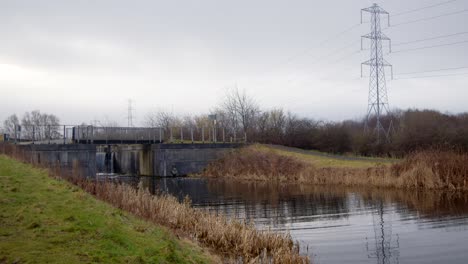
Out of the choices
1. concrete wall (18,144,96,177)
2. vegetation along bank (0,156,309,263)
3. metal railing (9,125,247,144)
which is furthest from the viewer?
metal railing (9,125,247,144)

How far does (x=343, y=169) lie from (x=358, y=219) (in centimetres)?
1651

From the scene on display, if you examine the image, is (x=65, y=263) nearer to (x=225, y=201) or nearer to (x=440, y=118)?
(x=225, y=201)

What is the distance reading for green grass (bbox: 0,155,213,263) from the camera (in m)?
8.73

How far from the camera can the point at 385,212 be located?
22500mm

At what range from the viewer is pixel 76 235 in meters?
10.0

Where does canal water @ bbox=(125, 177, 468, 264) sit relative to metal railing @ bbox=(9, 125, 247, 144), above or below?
below

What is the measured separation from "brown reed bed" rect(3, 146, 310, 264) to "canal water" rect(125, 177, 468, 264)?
52.9 inches

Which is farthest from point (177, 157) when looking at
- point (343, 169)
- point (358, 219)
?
point (358, 219)

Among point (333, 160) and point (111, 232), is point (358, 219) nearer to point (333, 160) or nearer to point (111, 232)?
point (111, 232)

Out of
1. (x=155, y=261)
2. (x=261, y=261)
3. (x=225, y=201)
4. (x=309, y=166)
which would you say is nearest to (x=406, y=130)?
(x=309, y=166)

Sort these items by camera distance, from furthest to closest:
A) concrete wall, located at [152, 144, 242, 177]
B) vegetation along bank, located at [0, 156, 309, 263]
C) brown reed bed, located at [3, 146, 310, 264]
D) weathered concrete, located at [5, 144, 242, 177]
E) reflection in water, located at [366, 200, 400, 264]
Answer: concrete wall, located at [152, 144, 242, 177]
weathered concrete, located at [5, 144, 242, 177]
reflection in water, located at [366, 200, 400, 264]
brown reed bed, located at [3, 146, 310, 264]
vegetation along bank, located at [0, 156, 309, 263]

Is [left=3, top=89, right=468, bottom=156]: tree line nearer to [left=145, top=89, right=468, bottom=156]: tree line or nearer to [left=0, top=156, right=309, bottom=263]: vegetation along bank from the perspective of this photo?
[left=145, top=89, right=468, bottom=156]: tree line

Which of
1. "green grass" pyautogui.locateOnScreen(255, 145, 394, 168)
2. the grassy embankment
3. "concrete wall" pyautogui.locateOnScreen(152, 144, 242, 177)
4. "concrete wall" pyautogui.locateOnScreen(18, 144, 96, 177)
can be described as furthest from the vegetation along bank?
"concrete wall" pyautogui.locateOnScreen(152, 144, 242, 177)

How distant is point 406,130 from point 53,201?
1475 inches
